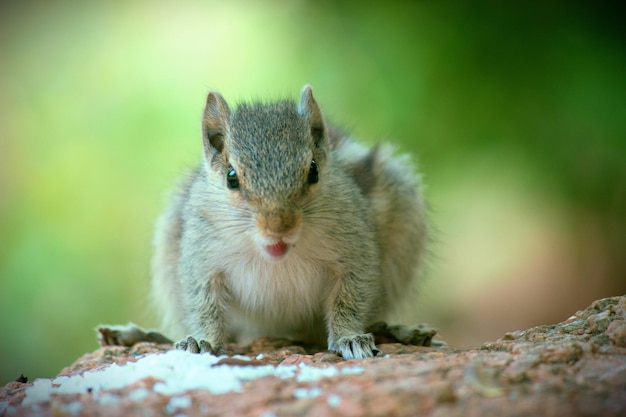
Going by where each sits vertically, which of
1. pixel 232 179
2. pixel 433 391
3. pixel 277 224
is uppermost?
pixel 232 179

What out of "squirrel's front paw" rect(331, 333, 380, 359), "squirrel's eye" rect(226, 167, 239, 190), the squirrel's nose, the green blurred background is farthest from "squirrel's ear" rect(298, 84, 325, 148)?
the green blurred background

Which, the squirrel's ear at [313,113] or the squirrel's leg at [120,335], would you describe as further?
the squirrel's leg at [120,335]

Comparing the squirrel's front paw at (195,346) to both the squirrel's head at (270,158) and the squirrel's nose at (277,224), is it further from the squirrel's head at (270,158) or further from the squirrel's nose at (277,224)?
the squirrel's nose at (277,224)

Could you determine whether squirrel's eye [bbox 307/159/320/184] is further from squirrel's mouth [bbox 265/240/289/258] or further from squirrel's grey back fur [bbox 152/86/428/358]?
squirrel's mouth [bbox 265/240/289/258]

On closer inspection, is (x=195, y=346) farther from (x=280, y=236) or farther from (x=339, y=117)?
(x=339, y=117)

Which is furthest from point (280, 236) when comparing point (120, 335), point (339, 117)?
point (339, 117)

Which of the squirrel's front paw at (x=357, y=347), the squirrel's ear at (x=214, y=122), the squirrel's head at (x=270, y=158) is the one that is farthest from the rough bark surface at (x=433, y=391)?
the squirrel's ear at (x=214, y=122)

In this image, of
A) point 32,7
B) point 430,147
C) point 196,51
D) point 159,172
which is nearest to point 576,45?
point 430,147
